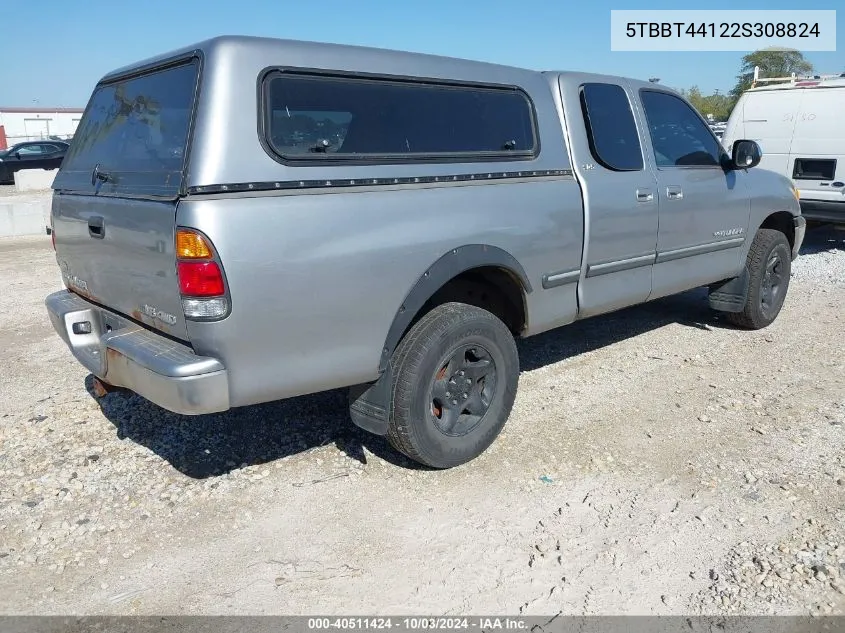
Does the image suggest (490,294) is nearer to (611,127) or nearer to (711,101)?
(611,127)

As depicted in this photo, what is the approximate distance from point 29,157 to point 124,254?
20.2 m

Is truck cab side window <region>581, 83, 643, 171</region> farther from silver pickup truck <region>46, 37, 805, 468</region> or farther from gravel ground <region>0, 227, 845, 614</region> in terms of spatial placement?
gravel ground <region>0, 227, 845, 614</region>

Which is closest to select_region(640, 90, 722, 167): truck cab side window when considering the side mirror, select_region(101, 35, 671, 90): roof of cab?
the side mirror

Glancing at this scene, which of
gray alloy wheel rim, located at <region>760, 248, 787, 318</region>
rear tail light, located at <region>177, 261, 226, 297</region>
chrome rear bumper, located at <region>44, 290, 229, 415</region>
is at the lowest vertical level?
gray alloy wheel rim, located at <region>760, 248, 787, 318</region>

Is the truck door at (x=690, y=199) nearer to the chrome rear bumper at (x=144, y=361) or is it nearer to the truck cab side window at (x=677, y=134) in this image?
the truck cab side window at (x=677, y=134)

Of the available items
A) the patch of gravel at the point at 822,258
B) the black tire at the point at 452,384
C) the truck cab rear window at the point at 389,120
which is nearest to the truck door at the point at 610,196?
the truck cab rear window at the point at 389,120

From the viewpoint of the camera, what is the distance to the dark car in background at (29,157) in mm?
19797

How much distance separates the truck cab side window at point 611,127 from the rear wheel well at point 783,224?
2097 millimetres

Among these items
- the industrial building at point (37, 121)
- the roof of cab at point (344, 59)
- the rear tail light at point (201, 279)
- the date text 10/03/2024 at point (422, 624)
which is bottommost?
the date text 10/03/2024 at point (422, 624)

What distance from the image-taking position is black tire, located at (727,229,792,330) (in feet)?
18.9

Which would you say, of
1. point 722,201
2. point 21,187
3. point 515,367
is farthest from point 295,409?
point 21,187

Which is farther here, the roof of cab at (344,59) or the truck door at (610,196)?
the truck door at (610,196)

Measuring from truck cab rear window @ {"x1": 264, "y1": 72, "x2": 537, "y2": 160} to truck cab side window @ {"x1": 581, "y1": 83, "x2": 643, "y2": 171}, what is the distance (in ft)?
1.70

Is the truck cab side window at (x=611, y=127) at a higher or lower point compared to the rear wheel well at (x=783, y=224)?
higher
